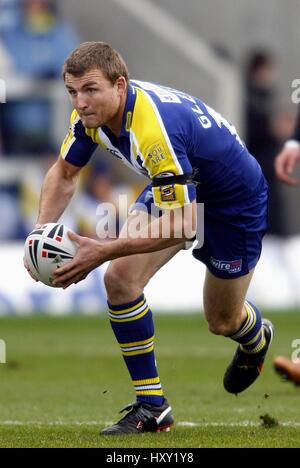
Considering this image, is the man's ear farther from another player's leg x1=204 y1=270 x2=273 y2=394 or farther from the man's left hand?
another player's leg x1=204 y1=270 x2=273 y2=394

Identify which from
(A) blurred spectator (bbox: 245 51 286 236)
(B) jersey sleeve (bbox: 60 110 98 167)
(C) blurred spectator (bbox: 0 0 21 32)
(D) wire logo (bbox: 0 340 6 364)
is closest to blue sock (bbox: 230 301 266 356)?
(B) jersey sleeve (bbox: 60 110 98 167)

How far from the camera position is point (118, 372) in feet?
34.9

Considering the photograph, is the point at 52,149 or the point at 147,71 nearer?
the point at 52,149

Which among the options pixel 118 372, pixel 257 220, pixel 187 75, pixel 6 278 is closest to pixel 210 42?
pixel 187 75

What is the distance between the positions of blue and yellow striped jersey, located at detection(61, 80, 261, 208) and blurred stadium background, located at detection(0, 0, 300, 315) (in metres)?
7.61

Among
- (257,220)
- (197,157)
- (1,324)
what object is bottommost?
(1,324)

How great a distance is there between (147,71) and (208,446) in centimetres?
1363

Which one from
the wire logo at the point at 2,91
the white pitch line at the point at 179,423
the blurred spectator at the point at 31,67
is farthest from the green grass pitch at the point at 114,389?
the blurred spectator at the point at 31,67

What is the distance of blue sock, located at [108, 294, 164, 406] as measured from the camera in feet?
23.9

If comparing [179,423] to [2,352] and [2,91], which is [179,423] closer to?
[2,352]

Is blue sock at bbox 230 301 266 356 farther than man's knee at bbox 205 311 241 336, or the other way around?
blue sock at bbox 230 301 266 356

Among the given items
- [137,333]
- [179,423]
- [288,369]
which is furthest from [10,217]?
[137,333]

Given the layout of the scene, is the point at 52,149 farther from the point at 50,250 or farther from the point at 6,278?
the point at 50,250

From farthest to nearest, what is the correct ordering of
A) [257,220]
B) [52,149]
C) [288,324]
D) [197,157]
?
[52,149], [288,324], [257,220], [197,157]
